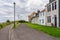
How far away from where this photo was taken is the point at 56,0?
1764 inches

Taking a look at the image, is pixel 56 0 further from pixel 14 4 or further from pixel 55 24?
pixel 14 4

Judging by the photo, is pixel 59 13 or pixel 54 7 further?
pixel 54 7

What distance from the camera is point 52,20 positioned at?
4966 cm

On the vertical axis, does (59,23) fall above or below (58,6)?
below

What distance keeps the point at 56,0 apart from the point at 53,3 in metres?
3.03

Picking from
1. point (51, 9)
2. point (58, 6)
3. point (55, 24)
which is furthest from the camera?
point (51, 9)

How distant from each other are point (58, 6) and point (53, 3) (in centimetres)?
471

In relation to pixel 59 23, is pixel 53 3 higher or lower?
higher

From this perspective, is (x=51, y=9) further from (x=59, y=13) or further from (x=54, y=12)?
(x=59, y=13)

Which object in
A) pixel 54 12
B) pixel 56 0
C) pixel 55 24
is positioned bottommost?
pixel 55 24

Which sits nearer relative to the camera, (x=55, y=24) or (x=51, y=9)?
(x=55, y=24)

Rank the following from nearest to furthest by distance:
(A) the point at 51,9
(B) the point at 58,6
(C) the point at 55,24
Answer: (B) the point at 58,6, (C) the point at 55,24, (A) the point at 51,9

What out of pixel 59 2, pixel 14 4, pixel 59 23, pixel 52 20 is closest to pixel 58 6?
pixel 59 2

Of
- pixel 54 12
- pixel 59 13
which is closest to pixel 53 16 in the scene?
pixel 54 12
